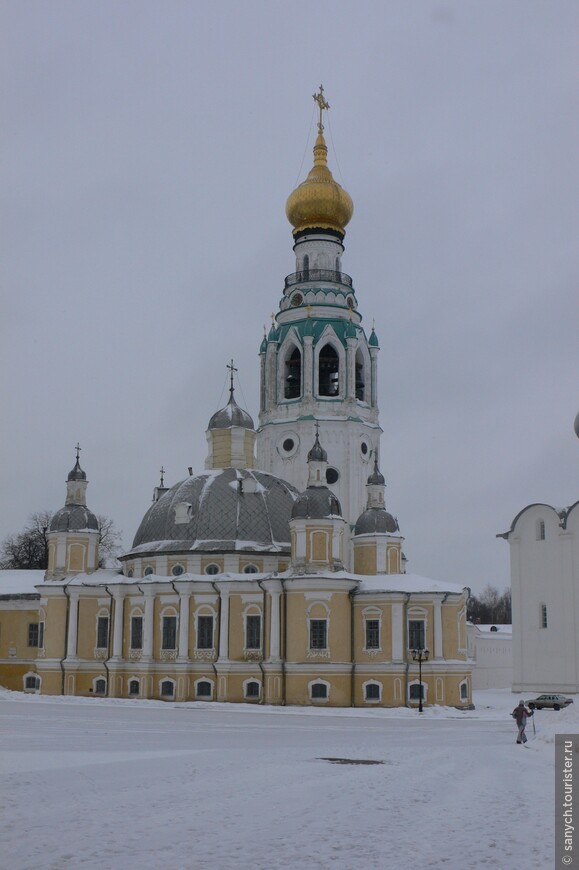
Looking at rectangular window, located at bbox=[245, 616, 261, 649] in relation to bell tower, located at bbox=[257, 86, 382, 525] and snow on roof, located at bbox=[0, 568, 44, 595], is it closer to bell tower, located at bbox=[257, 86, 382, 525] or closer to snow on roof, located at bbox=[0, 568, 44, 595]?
bell tower, located at bbox=[257, 86, 382, 525]

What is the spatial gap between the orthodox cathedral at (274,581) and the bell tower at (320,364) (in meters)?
0.09

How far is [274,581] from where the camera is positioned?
141 feet

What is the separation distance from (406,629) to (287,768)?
2623 centimetres

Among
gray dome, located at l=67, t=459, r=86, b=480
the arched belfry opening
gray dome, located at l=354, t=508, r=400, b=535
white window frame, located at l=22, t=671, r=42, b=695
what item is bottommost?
white window frame, located at l=22, t=671, r=42, b=695


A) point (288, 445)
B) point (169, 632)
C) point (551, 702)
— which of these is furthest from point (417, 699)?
point (288, 445)

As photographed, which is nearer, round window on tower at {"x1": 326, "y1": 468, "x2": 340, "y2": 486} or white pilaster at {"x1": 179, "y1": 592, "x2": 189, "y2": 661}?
white pilaster at {"x1": 179, "y1": 592, "x2": 189, "y2": 661}

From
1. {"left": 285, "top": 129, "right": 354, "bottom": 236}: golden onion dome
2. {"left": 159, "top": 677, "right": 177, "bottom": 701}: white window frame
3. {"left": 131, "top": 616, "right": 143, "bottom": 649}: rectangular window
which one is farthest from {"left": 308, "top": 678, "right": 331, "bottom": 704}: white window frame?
{"left": 285, "top": 129, "right": 354, "bottom": 236}: golden onion dome

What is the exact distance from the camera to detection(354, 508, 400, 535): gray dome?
46875mm

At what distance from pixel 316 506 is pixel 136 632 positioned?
405 inches

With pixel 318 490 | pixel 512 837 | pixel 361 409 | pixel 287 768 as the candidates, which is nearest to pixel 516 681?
pixel 318 490

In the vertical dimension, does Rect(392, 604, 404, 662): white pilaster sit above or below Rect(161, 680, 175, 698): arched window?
above

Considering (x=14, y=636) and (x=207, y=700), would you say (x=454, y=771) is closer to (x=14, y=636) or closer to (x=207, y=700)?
(x=207, y=700)

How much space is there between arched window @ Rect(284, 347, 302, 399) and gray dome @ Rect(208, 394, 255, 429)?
541cm

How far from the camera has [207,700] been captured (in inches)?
1718
